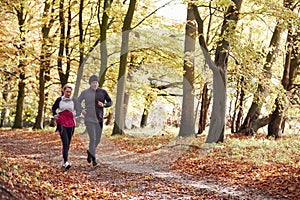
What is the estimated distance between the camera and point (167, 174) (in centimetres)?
1048

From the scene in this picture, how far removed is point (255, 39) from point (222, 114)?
39.3 ft

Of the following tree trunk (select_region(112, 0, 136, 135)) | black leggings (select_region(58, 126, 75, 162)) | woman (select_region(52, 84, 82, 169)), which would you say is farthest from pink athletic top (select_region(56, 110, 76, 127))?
tree trunk (select_region(112, 0, 136, 135))

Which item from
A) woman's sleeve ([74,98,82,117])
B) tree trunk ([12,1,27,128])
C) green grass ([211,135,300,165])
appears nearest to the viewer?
woman's sleeve ([74,98,82,117])

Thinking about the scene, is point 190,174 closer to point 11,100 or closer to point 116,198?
point 116,198

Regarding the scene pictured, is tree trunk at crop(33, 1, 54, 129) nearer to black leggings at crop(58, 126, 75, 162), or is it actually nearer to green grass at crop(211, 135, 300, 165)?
green grass at crop(211, 135, 300, 165)

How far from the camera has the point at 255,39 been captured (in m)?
25.8

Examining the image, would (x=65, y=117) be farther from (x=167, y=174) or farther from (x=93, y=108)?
(x=167, y=174)

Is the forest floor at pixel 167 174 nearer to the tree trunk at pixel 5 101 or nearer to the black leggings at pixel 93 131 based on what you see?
the black leggings at pixel 93 131

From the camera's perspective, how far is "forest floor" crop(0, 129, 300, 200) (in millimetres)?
7055

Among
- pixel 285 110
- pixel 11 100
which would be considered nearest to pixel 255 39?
pixel 285 110

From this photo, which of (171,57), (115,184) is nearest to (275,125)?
(171,57)

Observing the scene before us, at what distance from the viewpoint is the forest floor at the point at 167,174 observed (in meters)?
7.05

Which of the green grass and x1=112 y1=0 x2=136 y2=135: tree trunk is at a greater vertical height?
x1=112 y1=0 x2=136 y2=135: tree trunk

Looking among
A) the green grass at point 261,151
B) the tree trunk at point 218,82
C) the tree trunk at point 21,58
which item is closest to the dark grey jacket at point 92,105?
the green grass at point 261,151
